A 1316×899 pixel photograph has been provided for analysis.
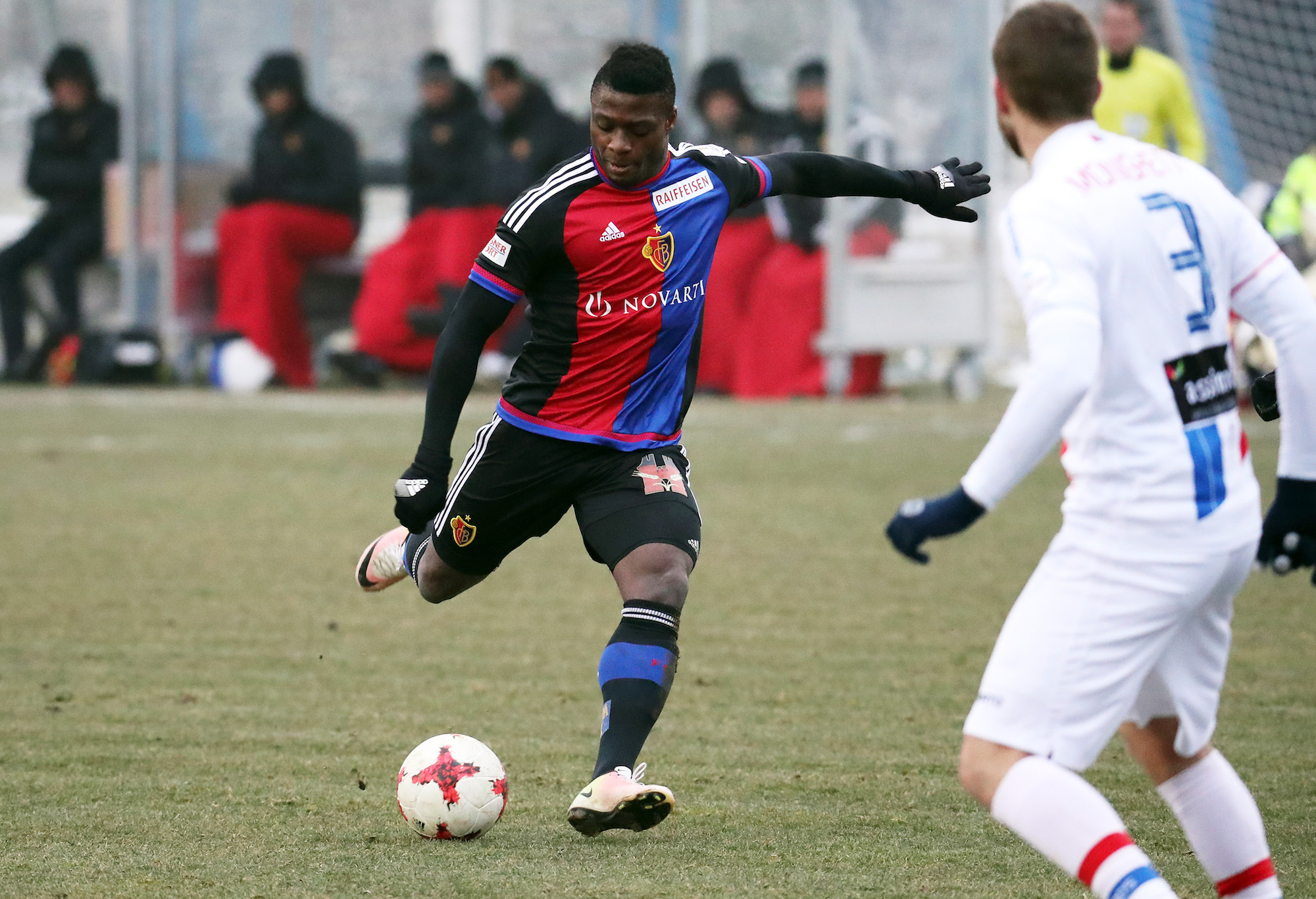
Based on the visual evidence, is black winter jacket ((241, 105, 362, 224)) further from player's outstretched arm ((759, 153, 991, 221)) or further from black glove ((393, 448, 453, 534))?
black glove ((393, 448, 453, 534))

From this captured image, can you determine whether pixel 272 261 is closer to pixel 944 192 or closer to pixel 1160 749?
pixel 944 192

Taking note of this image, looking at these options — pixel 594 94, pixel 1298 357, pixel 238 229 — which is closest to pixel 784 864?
pixel 1298 357

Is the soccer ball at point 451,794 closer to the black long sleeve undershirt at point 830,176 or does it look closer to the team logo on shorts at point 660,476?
the team logo on shorts at point 660,476

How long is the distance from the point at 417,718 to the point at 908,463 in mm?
5433

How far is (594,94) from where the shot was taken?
12.9ft

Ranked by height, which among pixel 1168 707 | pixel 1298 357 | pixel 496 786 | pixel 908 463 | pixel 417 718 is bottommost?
pixel 908 463

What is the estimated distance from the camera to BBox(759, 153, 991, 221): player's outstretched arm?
14.1 feet

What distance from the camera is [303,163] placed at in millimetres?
14539

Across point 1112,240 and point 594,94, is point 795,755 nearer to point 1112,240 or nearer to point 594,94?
Result: point 594,94

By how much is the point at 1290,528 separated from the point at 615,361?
169cm

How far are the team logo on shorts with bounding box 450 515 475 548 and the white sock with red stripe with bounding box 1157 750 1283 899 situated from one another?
1.85 meters

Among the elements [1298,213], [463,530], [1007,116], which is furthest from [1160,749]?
[1298,213]

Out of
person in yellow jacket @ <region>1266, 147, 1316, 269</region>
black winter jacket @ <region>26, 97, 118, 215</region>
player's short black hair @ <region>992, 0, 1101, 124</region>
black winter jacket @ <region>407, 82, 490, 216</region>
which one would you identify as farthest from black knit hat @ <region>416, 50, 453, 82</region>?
player's short black hair @ <region>992, 0, 1101, 124</region>

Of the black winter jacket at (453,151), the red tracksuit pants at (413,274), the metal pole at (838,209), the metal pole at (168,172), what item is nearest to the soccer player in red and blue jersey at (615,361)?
the metal pole at (838,209)
